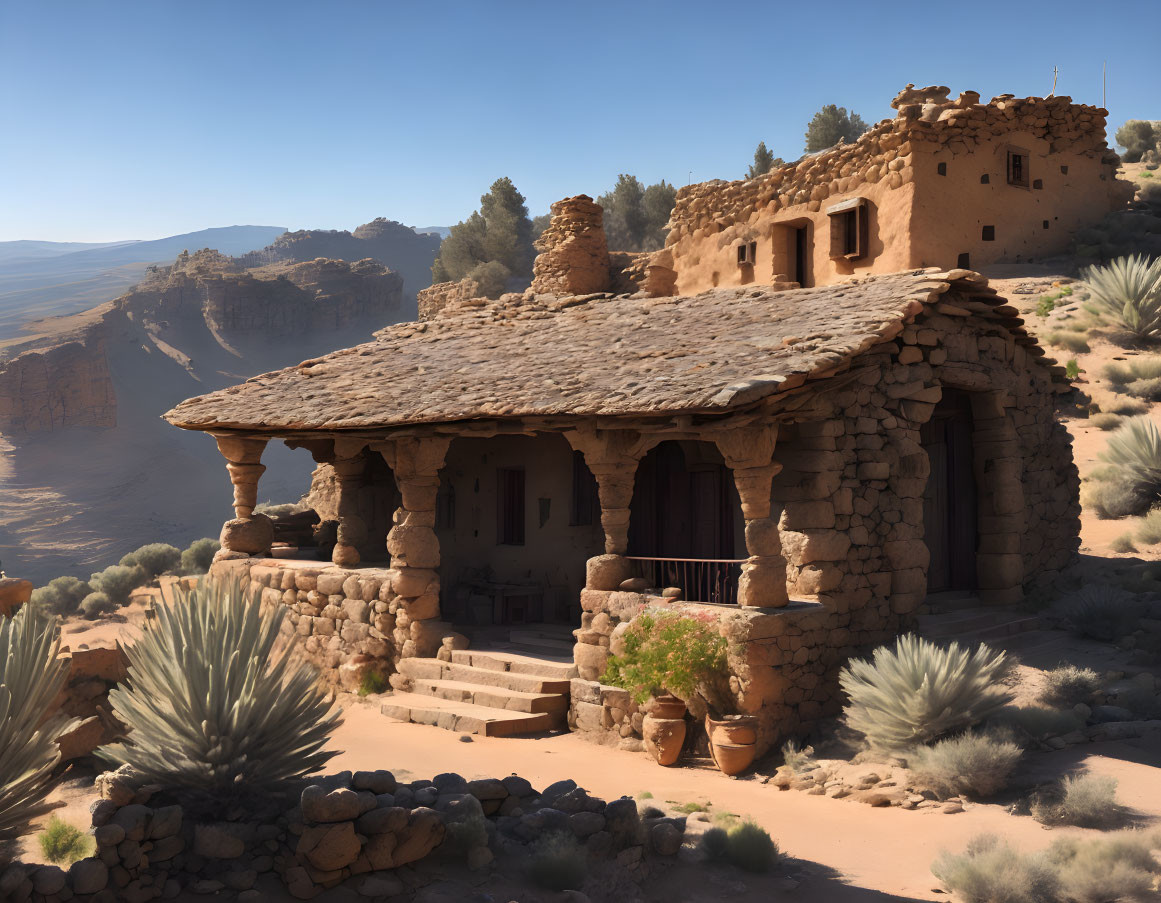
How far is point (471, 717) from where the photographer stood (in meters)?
9.63

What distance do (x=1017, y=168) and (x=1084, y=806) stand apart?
16248 mm

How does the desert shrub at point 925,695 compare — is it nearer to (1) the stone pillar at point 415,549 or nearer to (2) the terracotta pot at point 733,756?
(2) the terracotta pot at point 733,756

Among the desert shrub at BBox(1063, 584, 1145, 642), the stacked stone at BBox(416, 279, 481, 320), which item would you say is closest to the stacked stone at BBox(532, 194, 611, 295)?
the stacked stone at BBox(416, 279, 481, 320)

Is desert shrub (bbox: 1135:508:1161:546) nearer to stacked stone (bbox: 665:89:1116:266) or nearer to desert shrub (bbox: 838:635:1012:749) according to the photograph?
desert shrub (bbox: 838:635:1012:749)

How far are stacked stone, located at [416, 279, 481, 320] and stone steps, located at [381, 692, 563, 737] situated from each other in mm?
17148

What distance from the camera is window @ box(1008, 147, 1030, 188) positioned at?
19.2 meters

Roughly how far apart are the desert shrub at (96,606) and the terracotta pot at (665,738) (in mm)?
15763

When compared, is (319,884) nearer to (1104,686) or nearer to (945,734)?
(945,734)

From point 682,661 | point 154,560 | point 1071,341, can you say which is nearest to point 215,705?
point 682,661

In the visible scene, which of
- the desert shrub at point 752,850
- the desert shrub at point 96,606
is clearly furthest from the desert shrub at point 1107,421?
the desert shrub at point 96,606

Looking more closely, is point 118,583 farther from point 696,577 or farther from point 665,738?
point 665,738

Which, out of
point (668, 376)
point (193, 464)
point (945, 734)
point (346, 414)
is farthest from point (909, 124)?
point (193, 464)

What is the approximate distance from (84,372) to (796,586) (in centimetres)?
4551

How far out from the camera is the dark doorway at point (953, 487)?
447 inches
